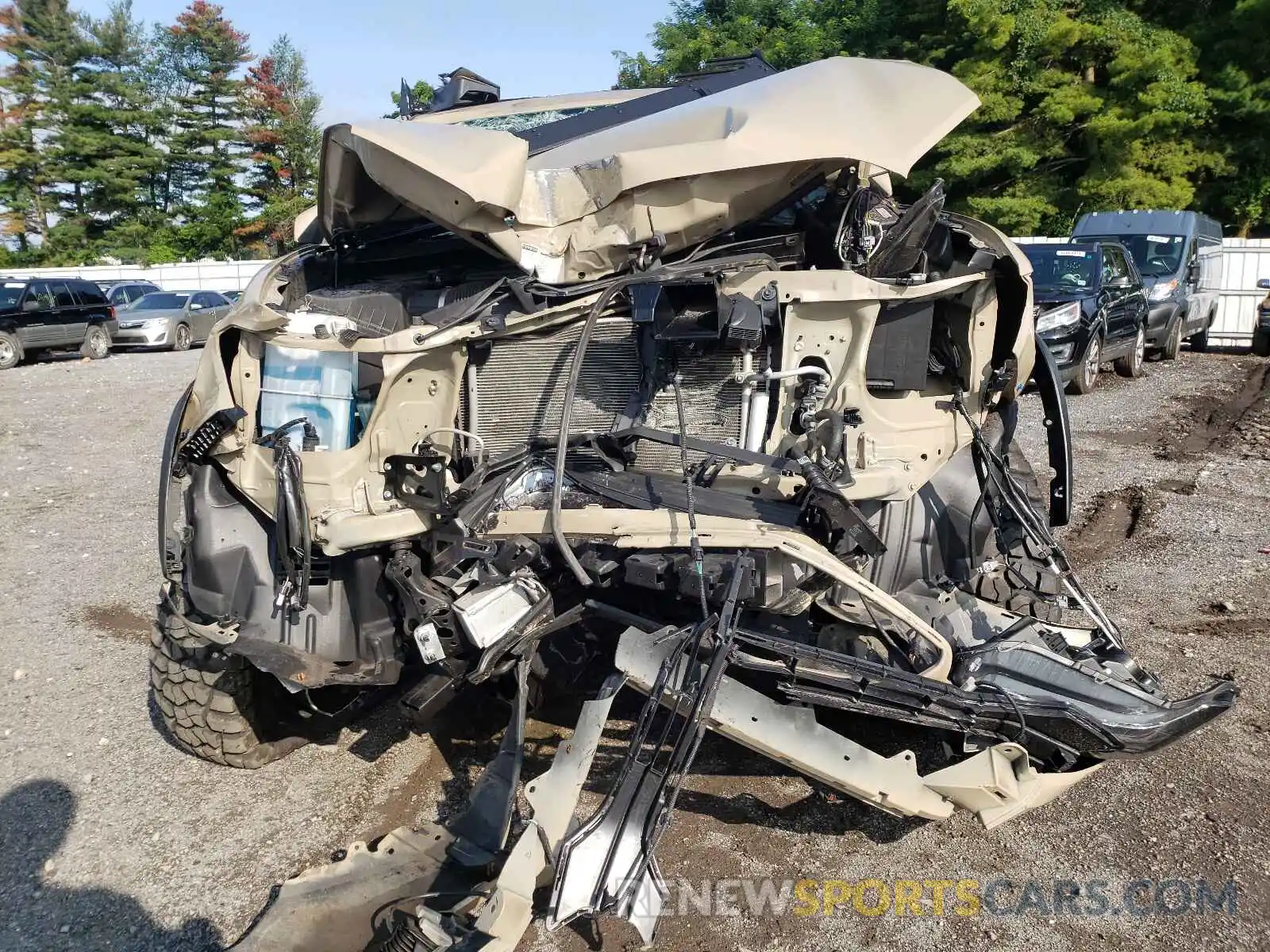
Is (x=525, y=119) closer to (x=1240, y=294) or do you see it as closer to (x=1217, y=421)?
(x=1217, y=421)

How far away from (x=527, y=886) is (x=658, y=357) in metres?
1.73

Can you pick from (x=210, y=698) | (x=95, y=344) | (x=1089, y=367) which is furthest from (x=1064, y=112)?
(x=210, y=698)

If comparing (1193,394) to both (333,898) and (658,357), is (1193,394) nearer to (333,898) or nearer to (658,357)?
(658,357)

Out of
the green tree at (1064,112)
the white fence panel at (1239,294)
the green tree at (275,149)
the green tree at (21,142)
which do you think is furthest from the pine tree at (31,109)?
the white fence panel at (1239,294)

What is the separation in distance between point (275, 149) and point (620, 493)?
4116 centimetres

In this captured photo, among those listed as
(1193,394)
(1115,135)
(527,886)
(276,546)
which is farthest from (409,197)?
(1115,135)

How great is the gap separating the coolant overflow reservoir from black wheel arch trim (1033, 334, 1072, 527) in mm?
3143

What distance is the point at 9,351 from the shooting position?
15.1 metres

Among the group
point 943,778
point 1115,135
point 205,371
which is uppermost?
point 1115,135

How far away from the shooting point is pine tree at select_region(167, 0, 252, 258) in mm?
36875

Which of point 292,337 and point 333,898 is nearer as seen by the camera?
point 333,898

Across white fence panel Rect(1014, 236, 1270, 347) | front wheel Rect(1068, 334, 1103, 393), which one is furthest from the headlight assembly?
white fence panel Rect(1014, 236, 1270, 347)

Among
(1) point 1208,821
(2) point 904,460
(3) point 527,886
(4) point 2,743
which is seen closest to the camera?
(3) point 527,886

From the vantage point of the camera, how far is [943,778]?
108 inches
